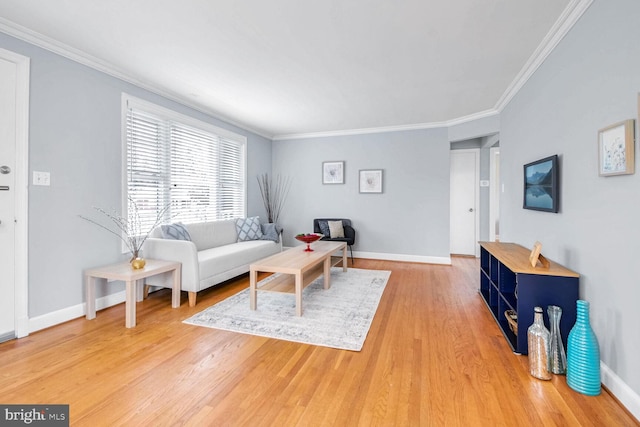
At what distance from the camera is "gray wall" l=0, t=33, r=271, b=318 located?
2.36 m

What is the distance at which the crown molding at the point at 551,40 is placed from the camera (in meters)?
1.91

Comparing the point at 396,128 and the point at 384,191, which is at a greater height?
the point at 396,128

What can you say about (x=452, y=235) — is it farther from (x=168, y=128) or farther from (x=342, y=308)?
(x=168, y=128)

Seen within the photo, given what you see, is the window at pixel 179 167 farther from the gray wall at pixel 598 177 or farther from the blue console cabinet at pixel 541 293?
the gray wall at pixel 598 177

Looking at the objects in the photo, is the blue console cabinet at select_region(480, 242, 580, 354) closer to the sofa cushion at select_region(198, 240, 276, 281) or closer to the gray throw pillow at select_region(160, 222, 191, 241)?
the sofa cushion at select_region(198, 240, 276, 281)

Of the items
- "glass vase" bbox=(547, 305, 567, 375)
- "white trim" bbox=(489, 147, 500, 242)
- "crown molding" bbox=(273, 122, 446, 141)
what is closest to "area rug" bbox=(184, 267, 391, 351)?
"glass vase" bbox=(547, 305, 567, 375)

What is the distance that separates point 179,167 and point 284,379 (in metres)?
3.15

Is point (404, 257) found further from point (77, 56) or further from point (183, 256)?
point (77, 56)

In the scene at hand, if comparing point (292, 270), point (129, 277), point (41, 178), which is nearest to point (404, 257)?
point (292, 270)

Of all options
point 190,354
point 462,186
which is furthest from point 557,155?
point 462,186

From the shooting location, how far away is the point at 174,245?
10.0ft

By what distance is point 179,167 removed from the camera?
3836mm

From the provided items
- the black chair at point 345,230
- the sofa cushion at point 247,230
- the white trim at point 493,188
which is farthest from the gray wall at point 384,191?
the sofa cushion at point 247,230

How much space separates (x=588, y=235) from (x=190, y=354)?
9.20ft
